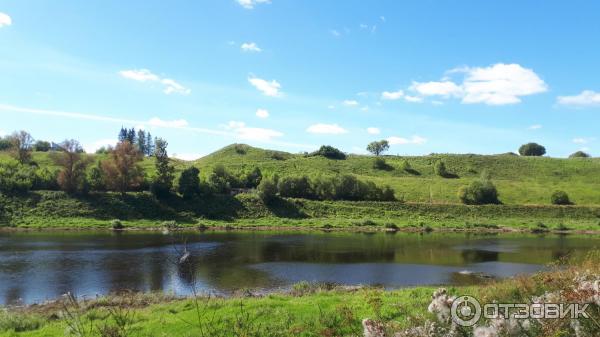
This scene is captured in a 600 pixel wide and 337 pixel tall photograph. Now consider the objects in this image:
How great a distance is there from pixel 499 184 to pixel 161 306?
10389 cm

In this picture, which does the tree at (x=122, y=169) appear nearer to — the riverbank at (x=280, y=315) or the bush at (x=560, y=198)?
the riverbank at (x=280, y=315)

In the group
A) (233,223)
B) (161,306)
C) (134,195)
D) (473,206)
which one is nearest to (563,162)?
(473,206)

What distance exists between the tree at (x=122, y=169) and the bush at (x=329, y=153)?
218 feet

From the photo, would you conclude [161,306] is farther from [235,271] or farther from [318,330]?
[235,271]

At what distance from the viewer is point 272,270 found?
3941 cm

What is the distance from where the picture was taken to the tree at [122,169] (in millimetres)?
85750

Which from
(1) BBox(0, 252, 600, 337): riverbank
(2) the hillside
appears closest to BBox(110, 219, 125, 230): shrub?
(2) the hillside

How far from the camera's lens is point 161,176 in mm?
86938

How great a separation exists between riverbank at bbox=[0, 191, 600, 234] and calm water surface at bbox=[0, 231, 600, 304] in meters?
9.77

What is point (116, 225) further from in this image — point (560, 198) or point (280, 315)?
point (560, 198)

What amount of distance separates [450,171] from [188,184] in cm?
7453

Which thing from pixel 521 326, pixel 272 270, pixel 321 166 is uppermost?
pixel 321 166

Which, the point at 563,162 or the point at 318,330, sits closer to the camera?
the point at 318,330

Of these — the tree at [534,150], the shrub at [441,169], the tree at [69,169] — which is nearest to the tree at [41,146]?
the tree at [69,169]
